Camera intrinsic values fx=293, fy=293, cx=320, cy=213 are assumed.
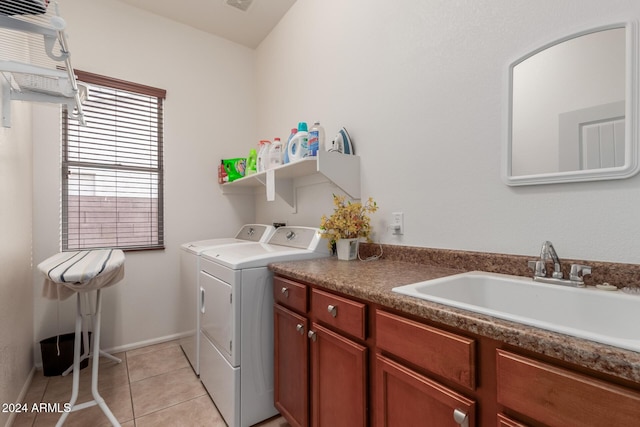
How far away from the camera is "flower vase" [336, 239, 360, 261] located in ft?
5.46

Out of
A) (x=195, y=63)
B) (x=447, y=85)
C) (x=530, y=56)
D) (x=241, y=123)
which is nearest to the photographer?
(x=530, y=56)

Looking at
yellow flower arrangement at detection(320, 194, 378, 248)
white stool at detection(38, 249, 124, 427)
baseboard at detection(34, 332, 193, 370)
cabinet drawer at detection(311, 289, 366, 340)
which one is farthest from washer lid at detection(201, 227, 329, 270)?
baseboard at detection(34, 332, 193, 370)

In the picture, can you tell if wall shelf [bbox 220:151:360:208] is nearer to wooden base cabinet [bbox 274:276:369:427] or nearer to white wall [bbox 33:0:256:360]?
wooden base cabinet [bbox 274:276:369:427]

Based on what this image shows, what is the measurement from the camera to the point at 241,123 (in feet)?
10.3

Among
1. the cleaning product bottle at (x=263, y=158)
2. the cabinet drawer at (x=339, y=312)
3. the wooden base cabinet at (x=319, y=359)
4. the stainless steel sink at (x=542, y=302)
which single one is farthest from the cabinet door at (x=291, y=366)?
the cleaning product bottle at (x=263, y=158)

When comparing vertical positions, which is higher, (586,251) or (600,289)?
(586,251)

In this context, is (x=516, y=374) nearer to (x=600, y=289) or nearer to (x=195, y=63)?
(x=600, y=289)

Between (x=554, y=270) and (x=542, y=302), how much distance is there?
12 centimetres

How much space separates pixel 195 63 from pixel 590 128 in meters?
3.08

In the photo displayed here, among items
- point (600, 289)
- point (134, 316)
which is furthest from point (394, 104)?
point (134, 316)

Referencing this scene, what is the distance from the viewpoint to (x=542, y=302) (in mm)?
973

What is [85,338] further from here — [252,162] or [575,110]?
[575,110]

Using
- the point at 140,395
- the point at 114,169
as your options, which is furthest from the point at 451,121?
the point at 114,169

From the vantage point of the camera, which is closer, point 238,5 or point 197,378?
point 197,378
